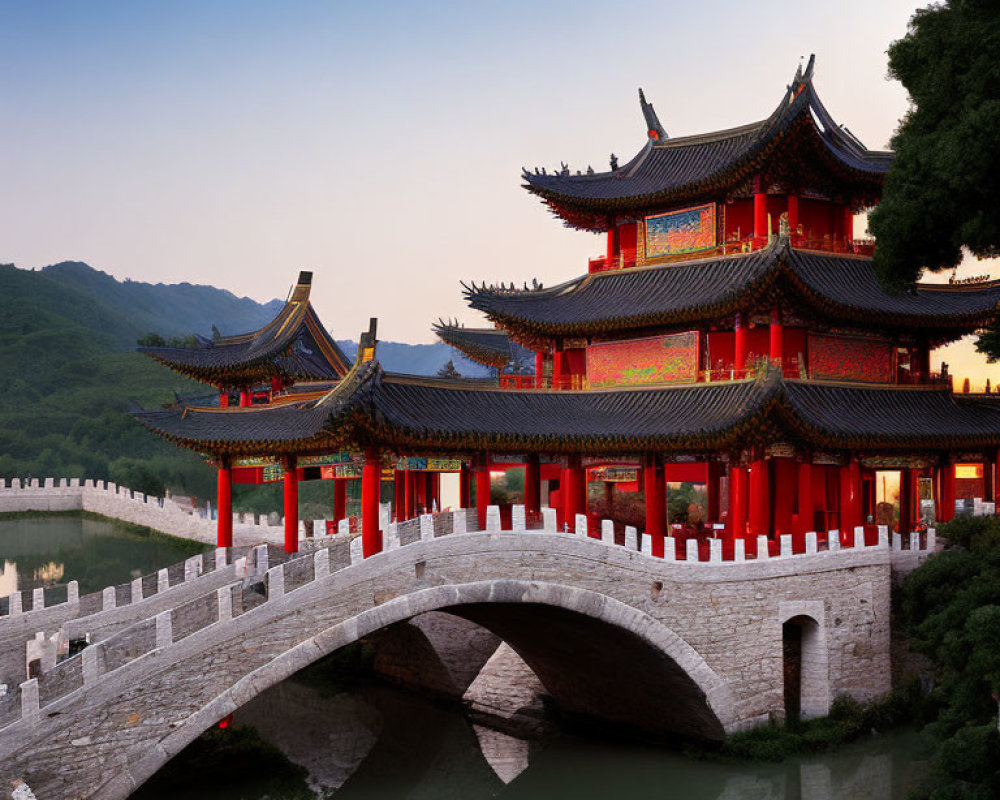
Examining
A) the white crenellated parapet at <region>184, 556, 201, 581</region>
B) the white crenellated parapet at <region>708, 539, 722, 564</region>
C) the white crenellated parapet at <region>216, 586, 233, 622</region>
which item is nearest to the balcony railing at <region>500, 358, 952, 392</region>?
the white crenellated parapet at <region>708, 539, 722, 564</region>

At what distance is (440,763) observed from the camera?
21500 millimetres

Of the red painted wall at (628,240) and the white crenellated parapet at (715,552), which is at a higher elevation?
the red painted wall at (628,240)

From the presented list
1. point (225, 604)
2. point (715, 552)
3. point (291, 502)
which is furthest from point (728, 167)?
point (225, 604)

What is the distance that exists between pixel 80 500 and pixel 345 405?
38658mm

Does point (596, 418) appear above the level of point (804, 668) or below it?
above

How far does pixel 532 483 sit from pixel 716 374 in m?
4.78

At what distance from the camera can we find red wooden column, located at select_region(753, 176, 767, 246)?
76.7ft

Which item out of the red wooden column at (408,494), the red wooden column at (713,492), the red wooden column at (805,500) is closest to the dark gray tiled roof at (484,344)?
the red wooden column at (408,494)

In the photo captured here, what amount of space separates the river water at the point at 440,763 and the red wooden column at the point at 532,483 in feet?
17.0

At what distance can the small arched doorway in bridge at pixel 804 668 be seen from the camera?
19.8 metres

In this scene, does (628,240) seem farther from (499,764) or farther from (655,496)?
(499,764)

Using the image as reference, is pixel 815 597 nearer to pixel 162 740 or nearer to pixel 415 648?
pixel 415 648

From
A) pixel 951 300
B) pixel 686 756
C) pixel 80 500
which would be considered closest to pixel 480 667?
pixel 686 756

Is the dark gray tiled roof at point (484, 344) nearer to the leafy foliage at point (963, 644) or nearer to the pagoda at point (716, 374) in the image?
the pagoda at point (716, 374)
